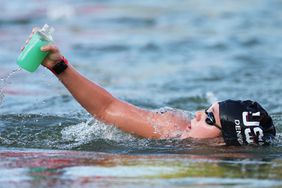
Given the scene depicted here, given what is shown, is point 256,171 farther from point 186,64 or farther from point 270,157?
point 186,64

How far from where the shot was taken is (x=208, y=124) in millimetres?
7609

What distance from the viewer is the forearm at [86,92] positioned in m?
7.55

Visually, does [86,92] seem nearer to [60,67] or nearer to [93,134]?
[60,67]

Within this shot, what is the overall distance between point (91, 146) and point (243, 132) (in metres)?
1.43

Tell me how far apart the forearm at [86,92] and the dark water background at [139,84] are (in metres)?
0.33

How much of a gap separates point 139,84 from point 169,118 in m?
5.47

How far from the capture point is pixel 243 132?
754cm

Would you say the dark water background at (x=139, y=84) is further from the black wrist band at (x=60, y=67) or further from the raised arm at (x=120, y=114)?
the black wrist band at (x=60, y=67)

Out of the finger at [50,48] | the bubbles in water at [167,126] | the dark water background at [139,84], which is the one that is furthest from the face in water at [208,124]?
the finger at [50,48]

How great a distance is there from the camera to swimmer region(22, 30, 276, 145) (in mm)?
7492

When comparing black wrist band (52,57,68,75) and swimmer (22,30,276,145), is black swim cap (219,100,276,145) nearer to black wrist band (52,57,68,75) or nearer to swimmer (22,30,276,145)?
swimmer (22,30,276,145)

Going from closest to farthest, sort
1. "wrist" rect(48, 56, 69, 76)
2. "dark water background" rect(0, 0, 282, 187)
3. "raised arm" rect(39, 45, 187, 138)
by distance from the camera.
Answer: "dark water background" rect(0, 0, 282, 187) < "wrist" rect(48, 56, 69, 76) < "raised arm" rect(39, 45, 187, 138)

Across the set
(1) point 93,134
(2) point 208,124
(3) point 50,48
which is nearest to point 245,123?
(2) point 208,124

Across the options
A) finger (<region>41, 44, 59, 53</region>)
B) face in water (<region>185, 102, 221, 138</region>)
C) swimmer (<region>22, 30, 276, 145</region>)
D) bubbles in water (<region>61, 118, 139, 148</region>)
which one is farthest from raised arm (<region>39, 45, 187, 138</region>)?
finger (<region>41, 44, 59, 53</region>)
